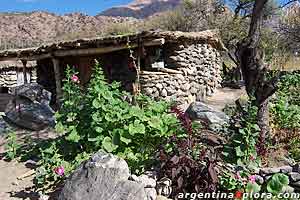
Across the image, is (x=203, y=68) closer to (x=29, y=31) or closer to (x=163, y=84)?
(x=163, y=84)

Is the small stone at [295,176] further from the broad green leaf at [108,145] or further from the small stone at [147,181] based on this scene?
the broad green leaf at [108,145]

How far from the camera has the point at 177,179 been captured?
4.13 meters

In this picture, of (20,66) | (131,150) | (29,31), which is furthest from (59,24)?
(131,150)

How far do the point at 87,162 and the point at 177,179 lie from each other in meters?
0.98

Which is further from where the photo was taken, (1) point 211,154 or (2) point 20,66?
(2) point 20,66

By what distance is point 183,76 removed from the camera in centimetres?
1228

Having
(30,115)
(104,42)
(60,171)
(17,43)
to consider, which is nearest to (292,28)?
(104,42)

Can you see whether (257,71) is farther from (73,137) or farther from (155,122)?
(73,137)

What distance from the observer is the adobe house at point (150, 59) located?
11.2 metres

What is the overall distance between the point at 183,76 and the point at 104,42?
253 centimetres

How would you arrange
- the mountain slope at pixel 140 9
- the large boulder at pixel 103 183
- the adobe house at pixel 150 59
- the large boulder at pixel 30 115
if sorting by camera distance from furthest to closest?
1. the mountain slope at pixel 140 9
2. the adobe house at pixel 150 59
3. the large boulder at pixel 30 115
4. the large boulder at pixel 103 183

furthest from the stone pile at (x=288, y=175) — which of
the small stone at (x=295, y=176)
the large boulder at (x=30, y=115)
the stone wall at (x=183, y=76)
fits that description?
the stone wall at (x=183, y=76)

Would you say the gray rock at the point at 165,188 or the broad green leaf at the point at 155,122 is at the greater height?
the broad green leaf at the point at 155,122

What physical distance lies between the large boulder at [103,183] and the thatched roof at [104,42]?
6785 millimetres
